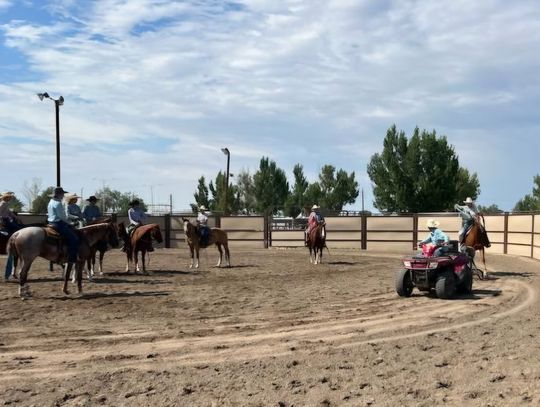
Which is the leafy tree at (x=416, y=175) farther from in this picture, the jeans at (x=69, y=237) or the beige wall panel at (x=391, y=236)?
the jeans at (x=69, y=237)

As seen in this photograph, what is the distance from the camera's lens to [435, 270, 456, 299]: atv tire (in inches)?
441

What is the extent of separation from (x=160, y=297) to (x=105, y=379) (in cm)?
579

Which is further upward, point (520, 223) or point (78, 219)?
point (78, 219)

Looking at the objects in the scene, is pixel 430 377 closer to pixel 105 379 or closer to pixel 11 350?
pixel 105 379

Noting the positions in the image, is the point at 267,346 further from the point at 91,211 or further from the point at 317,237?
the point at 317,237

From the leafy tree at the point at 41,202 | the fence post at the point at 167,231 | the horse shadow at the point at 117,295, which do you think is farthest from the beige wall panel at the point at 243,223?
the leafy tree at the point at 41,202

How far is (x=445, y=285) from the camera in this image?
36.7 ft

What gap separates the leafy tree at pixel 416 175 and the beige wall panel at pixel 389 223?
28.3 m

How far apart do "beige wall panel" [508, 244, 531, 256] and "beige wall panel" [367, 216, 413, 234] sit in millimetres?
4970

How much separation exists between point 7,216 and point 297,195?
60135 mm

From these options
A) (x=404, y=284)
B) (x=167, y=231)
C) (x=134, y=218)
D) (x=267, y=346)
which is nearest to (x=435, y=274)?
(x=404, y=284)

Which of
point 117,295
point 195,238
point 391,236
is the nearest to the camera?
point 117,295

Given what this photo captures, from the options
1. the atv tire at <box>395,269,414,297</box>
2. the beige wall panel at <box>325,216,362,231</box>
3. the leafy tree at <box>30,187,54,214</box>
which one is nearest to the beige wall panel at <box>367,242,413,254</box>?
the beige wall panel at <box>325,216,362,231</box>

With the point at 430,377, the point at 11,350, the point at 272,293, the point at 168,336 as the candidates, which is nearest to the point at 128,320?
the point at 168,336
